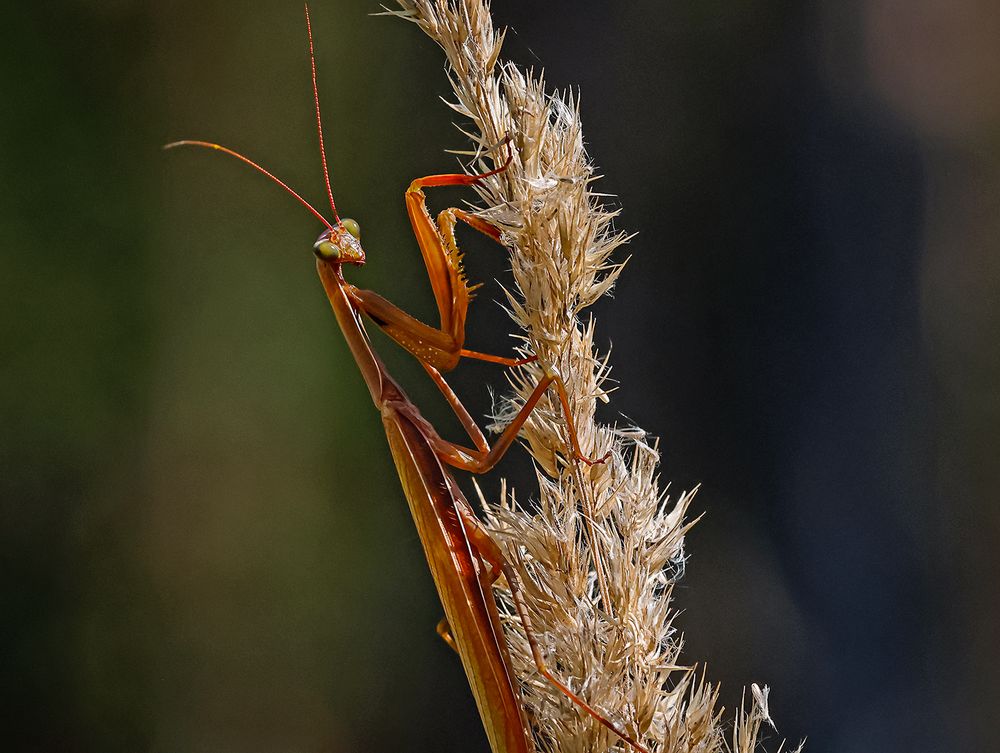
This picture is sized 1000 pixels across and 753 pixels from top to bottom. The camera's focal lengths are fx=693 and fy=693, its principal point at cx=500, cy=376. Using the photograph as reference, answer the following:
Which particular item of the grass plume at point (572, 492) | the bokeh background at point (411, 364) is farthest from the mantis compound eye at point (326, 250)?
the bokeh background at point (411, 364)

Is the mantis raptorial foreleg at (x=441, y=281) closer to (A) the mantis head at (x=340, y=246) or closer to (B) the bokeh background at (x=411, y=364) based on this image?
(A) the mantis head at (x=340, y=246)

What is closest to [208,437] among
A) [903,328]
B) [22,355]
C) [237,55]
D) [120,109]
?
[22,355]

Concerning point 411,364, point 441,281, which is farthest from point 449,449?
point 411,364

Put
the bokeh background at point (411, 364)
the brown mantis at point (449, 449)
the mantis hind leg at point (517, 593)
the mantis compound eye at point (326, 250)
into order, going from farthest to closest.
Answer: the bokeh background at point (411, 364) < the mantis compound eye at point (326, 250) < the brown mantis at point (449, 449) < the mantis hind leg at point (517, 593)

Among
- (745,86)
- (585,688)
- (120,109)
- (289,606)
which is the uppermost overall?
(120,109)

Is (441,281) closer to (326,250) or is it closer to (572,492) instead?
(326,250)

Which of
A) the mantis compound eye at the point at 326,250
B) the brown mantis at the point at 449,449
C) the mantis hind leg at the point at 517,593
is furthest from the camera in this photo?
the mantis compound eye at the point at 326,250

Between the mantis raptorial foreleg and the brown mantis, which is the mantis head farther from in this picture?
the mantis raptorial foreleg

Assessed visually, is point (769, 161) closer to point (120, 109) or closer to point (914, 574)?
point (914, 574)
